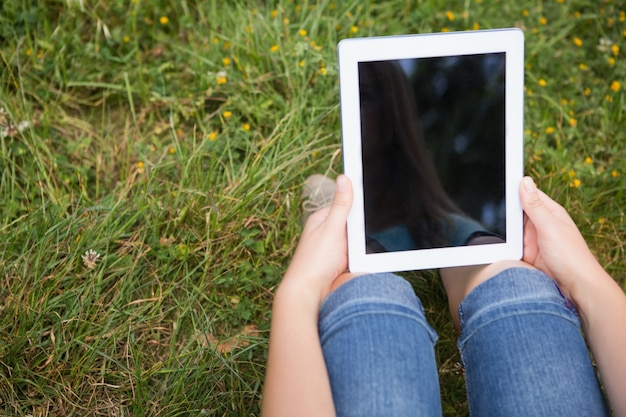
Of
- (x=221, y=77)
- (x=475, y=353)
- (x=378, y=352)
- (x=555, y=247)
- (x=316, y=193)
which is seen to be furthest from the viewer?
(x=221, y=77)

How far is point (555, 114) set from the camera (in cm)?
231

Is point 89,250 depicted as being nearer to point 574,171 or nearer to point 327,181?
point 327,181

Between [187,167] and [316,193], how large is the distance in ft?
1.47

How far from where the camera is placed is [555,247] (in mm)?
1470

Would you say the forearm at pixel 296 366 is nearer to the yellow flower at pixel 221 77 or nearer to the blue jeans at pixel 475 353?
the blue jeans at pixel 475 353

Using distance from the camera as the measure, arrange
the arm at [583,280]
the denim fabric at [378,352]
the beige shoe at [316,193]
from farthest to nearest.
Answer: the beige shoe at [316,193] < the arm at [583,280] < the denim fabric at [378,352]

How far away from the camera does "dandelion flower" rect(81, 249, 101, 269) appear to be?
70.2 inches

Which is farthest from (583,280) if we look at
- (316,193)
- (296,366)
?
(316,193)

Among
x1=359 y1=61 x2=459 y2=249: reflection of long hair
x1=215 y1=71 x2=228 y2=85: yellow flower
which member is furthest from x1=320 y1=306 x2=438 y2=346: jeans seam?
x1=215 y1=71 x2=228 y2=85: yellow flower

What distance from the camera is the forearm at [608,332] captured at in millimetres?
1284

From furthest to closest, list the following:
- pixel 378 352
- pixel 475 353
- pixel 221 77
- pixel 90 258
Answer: pixel 221 77 → pixel 90 258 → pixel 475 353 → pixel 378 352

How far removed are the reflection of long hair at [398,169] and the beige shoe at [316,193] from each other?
446 millimetres

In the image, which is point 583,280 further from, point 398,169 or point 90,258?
point 90,258

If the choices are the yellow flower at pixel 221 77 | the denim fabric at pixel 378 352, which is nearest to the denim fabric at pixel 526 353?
the denim fabric at pixel 378 352
